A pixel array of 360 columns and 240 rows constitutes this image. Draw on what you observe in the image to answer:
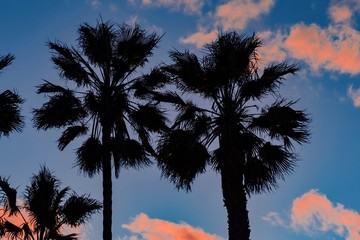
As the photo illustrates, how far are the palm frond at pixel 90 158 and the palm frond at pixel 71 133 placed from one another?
26.0 inches

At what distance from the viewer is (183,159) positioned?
17.9 m

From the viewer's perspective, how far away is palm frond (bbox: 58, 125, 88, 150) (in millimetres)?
21156

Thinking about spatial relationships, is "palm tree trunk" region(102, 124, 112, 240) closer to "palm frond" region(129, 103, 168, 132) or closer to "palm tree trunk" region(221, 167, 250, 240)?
"palm frond" region(129, 103, 168, 132)

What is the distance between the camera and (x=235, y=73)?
17703mm

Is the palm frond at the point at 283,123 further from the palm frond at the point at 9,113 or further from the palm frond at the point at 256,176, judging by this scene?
the palm frond at the point at 9,113

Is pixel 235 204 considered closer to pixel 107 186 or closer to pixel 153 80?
pixel 107 186

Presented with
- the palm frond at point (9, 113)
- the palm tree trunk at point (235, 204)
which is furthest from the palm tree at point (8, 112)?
the palm tree trunk at point (235, 204)

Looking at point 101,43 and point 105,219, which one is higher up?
point 101,43

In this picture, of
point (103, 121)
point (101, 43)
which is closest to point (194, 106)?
point (103, 121)

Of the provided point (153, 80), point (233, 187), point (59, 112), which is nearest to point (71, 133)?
point (59, 112)

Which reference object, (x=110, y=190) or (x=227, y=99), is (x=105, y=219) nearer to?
(x=110, y=190)

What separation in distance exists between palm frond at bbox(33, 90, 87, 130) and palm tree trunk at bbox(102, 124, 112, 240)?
1269 millimetres

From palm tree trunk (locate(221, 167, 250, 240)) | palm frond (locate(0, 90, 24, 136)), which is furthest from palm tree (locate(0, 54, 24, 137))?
palm tree trunk (locate(221, 167, 250, 240))

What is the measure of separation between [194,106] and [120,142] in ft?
11.2
